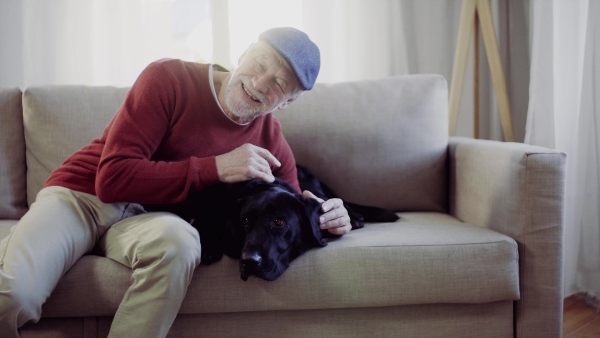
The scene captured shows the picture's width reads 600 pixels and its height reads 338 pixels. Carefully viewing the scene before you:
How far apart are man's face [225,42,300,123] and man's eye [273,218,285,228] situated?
13.9 inches

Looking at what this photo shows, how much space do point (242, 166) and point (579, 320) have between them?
4.91 feet

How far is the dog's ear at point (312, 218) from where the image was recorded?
4.88ft

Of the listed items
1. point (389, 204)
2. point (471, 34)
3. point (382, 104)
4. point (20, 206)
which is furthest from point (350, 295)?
point (471, 34)

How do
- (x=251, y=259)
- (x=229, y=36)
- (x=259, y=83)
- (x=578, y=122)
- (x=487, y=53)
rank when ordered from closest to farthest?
(x=251, y=259), (x=259, y=83), (x=578, y=122), (x=487, y=53), (x=229, y=36)

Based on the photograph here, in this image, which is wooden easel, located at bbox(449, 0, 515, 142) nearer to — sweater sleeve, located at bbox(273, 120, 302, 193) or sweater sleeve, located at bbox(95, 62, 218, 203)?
sweater sleeve, located at bbox(273, 120, 302, 193)

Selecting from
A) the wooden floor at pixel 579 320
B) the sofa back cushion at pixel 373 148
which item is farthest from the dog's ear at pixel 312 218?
the wooden floor at pixel 579 320

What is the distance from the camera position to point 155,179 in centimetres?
144

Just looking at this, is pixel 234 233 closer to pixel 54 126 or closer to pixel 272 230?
pixel 272 230

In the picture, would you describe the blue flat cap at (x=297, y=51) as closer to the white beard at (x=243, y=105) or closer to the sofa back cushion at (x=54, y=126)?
the white beard at (x=243, y=105)

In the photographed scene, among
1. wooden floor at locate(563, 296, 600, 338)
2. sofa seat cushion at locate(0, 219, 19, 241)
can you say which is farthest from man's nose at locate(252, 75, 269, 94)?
wooden floor at locate(563, 296, 600, 338)

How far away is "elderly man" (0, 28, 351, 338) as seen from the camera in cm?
129

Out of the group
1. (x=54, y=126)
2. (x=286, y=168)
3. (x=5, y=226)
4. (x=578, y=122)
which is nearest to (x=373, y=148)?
(x=286, y=168)

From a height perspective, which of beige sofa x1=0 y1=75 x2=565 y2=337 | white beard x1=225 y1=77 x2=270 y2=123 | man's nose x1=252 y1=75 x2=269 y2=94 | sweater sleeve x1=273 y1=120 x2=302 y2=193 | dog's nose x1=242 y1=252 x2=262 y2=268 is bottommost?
beige sofa x1=0 y1=75 x2=565 y2=337

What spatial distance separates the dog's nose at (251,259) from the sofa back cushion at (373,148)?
802 millimetres
